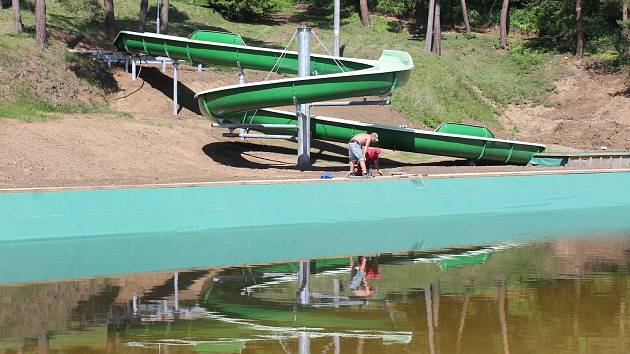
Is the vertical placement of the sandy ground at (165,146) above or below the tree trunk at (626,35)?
below

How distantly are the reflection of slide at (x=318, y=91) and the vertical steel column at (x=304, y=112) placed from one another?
4.00 feet

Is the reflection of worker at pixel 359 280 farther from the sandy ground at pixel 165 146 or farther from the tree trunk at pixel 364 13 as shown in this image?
the tree trunk at pixel 364 13

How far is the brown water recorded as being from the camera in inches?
498

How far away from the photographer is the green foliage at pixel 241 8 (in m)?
57.0

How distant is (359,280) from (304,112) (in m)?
14.2

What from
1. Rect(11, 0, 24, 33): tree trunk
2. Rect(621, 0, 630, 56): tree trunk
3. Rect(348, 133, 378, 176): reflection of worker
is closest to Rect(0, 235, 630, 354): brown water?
Rect(348, 133, 378, 176): reflection of worker

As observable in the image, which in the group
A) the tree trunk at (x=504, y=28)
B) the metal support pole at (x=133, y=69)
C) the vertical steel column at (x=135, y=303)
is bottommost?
the vertical steel column at (x=135, y=303)

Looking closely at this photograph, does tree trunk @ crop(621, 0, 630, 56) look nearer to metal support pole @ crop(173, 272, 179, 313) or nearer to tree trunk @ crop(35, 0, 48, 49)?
tree trunk @ crop(35, 0, 48, 49)

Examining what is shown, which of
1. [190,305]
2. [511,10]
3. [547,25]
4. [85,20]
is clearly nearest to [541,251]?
[190,305]

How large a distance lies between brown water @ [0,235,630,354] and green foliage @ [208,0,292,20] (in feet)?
126

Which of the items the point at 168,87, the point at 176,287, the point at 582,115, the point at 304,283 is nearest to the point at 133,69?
the point at 168,87

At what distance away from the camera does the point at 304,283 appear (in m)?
17.7

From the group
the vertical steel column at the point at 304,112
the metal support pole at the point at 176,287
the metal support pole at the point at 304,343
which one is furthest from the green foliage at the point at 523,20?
the metal support pole at the point at 304,343

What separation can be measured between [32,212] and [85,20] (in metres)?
24.7
